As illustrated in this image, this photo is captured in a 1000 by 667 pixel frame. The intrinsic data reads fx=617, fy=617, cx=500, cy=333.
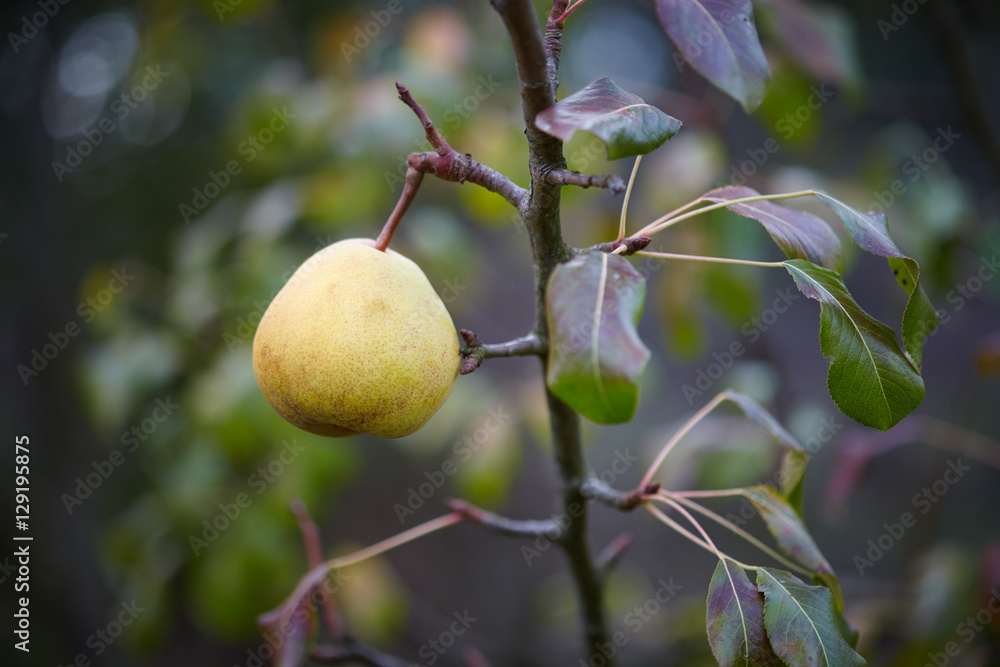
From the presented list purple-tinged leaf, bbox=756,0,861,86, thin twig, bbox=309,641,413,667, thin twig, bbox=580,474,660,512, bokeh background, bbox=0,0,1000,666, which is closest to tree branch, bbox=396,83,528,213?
thin twig, bbox=580,474,660,512

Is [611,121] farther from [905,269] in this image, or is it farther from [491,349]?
[905,269]

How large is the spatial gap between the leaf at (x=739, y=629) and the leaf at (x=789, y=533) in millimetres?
77

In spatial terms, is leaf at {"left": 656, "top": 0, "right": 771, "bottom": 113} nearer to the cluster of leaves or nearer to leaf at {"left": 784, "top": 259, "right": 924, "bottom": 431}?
the cluster of leaves

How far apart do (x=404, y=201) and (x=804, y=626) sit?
57 centimetres

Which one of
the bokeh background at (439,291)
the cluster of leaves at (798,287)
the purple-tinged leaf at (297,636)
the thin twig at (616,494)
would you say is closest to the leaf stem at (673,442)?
the thin twig at (616,494)

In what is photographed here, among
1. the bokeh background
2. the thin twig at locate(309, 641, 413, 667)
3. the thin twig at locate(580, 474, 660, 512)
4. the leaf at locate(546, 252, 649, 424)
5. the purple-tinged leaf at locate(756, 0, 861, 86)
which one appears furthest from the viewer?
the bokeh background

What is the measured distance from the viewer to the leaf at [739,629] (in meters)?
0.59

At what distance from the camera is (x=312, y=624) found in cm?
82

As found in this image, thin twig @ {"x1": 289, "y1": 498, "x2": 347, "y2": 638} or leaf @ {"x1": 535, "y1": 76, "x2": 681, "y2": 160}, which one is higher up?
leaf @ {"x1": 535, "y1": 76, "x2": 681, "y2": 160}

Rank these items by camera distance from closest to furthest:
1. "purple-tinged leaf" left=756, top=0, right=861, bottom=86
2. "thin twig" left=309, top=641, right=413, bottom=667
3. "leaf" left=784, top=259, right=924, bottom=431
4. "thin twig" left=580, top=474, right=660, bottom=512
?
"leaf" left=784, top=259, right=924, bottom=431
"thin twig" left=580, top=474, right=660, bottom=512
"thin twig" left=309, top=641, right=413, bottom=667
"purple-tinged leaf" left=756, top=0, right=861, bottom=86

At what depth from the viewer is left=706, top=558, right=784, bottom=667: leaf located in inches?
23.2

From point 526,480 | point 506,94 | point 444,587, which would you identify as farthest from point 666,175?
point 444,587

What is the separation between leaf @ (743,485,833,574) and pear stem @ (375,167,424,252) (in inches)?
19.6

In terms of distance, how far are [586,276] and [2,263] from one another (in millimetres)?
2841
